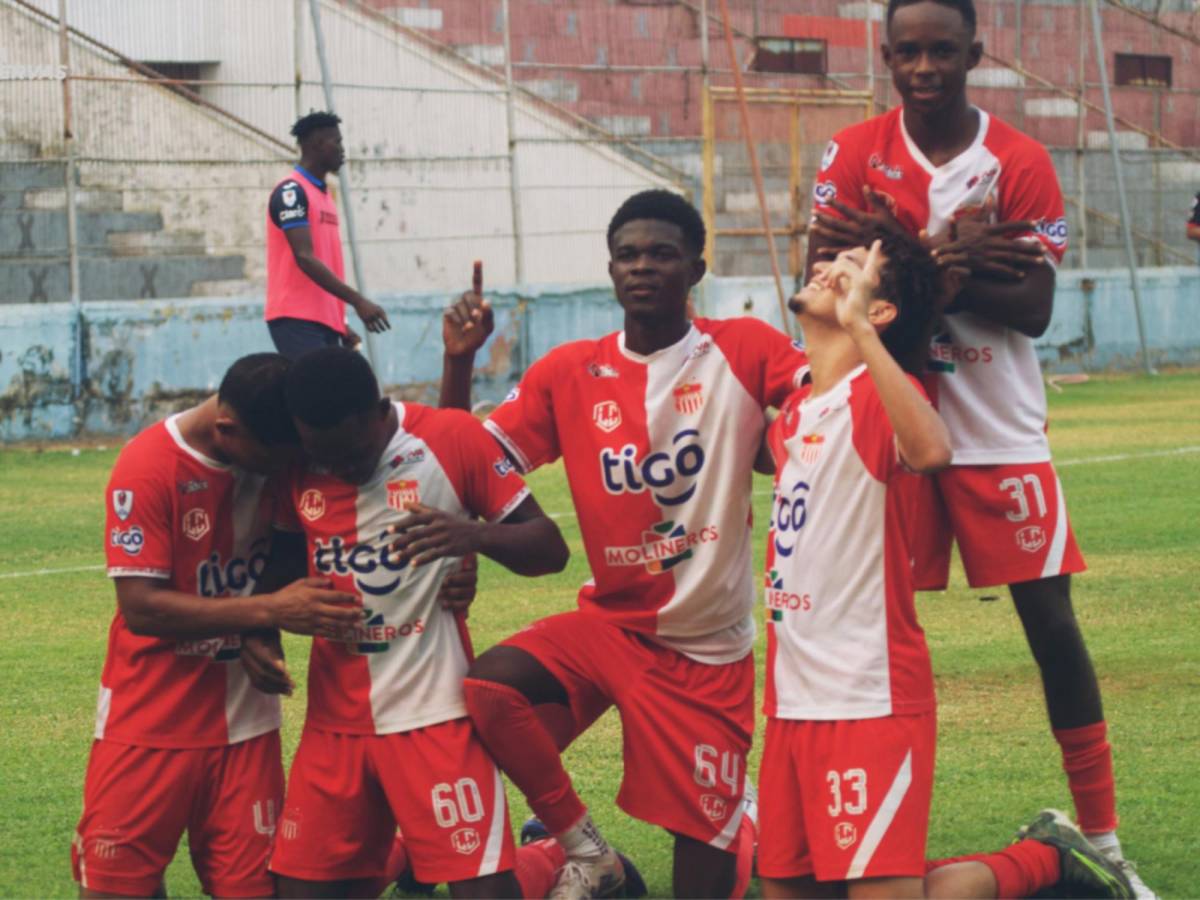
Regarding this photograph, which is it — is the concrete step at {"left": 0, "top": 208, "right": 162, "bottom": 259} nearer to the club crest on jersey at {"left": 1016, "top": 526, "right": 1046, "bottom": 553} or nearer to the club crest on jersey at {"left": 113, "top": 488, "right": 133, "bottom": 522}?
the club crest on jersey at {"left": 113, "top": 488, "right": 133, "bottom": 522}

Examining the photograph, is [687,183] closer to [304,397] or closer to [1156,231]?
[1156,231]

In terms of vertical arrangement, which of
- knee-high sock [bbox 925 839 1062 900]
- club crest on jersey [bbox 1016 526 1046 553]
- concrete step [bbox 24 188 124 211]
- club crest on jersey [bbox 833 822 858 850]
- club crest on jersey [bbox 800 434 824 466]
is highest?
concrete step [bbox 24 188 124 211]

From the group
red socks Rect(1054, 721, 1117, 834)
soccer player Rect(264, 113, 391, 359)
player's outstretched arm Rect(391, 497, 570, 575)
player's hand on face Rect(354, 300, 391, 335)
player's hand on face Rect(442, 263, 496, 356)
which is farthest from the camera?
soccer player Rect(264, 113, 391, 359)

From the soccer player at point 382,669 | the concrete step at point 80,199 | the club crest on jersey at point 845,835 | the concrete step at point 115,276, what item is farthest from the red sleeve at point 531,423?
the concrete step at point 80,199

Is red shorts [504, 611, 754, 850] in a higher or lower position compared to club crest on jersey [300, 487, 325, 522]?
lower

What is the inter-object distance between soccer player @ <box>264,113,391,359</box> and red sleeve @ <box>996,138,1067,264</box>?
735cm

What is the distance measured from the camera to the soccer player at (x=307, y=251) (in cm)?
1223

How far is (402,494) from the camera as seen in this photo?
189 inches

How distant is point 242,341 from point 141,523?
14.4 m

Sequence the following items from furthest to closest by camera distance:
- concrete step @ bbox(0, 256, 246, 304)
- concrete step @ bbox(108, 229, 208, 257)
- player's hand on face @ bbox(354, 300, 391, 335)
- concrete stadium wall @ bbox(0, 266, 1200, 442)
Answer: concrete step @ bbox(108, 229, 208, 257), concrete step @ bbox(0, 256, 246, 304), concrete stadium wall @ bbox(0, 266, 1200, 442), player's hand on face @ bbox(354, 300, 391, 335)

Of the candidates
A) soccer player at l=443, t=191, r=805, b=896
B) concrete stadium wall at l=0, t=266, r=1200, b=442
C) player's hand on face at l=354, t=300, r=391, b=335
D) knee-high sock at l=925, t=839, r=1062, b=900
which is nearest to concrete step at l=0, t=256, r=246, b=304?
concrete stadium wall at l=0, t=266, r=1200, b=442

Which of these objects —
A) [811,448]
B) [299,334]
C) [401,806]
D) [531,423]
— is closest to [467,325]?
[531,423]

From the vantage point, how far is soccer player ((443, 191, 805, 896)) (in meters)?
5.07

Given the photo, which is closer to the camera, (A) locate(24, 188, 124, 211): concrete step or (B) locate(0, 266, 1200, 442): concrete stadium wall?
(B) locate(0, 266, 1200, 442): concrete stadium wall
